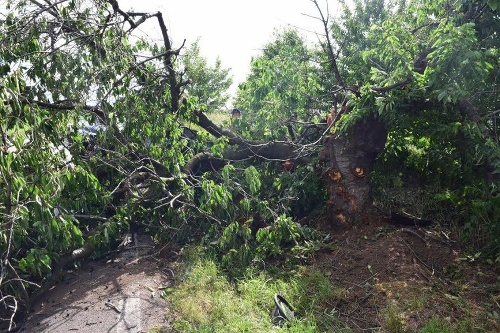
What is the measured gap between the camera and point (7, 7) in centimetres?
457

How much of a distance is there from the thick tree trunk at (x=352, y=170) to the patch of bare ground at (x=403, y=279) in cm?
21

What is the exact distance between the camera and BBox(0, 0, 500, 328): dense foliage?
417 cm

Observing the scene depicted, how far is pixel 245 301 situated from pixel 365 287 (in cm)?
110

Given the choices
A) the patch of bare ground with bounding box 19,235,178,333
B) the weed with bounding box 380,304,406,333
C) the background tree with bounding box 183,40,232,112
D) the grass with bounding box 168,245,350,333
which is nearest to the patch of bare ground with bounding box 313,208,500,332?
the weed with bounding box 380,304,406,333

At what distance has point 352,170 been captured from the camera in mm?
5367

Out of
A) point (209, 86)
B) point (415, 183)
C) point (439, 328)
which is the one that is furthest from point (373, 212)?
point (209, 86)

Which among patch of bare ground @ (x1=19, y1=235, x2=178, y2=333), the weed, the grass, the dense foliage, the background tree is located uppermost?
the background tree

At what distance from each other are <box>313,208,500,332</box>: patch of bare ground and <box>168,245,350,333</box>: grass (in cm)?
18

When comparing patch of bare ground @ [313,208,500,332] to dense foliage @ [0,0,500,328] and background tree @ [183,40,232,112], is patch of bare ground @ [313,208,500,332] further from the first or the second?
background tree @ [183,40,232,112]

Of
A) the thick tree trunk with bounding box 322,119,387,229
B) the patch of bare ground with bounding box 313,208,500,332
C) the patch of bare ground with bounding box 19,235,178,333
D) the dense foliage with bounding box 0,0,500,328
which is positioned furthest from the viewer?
the thick tree trunk with bounding box 322,119,387,229

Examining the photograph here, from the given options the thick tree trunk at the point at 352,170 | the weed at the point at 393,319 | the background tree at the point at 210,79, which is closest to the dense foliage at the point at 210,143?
the thick tree trunk at the point at 352,170

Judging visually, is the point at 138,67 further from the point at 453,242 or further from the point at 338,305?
the point at 453,242

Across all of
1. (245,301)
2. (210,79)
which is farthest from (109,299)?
(210,79)

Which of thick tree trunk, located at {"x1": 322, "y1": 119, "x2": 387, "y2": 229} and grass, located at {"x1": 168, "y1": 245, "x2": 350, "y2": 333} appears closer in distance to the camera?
grass, located at {"x1": 168, "y1": 245, "x2": 350, "y2": 333}
